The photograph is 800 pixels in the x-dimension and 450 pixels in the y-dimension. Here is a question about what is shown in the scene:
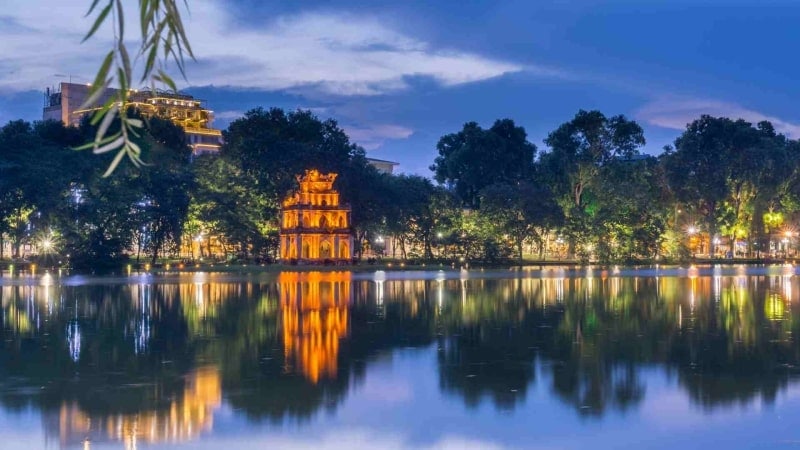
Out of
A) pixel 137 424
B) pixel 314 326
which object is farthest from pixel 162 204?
pixel 137 424

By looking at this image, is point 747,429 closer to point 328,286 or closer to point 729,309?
point 729,309

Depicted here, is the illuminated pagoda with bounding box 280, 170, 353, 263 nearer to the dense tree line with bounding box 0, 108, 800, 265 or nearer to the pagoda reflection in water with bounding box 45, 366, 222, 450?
the dense tree line with bounding box 0, 108, 800, 265

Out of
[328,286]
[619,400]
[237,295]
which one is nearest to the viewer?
[619,400]

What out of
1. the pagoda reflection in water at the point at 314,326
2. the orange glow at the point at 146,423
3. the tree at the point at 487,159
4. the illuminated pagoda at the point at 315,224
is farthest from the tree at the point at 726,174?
the orange glow at the point at 146,423

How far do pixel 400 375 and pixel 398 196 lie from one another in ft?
283

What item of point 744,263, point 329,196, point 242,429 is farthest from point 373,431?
point 744,263

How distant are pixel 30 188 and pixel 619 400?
241 feet

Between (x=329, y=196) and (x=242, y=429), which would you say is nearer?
(x=242, y=429)

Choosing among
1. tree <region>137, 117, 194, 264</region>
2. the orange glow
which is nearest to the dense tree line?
tree <region>137, 117, 194, 264</region>

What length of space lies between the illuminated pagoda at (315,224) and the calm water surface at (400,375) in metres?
55.7

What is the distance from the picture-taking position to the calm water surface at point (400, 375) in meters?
17.0

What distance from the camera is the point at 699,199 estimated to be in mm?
117125

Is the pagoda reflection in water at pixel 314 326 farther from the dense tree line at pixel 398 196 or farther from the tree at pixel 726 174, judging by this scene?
the tree at pixel 726 174

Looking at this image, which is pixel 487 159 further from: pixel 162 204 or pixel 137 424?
pixel 137 424
